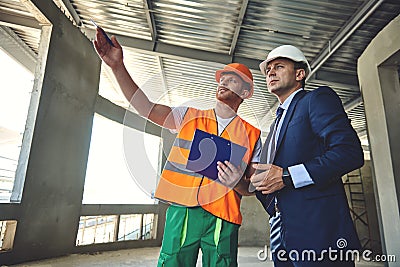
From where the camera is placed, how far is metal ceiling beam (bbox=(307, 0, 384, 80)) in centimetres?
290

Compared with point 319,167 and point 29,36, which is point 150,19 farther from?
point 319,167

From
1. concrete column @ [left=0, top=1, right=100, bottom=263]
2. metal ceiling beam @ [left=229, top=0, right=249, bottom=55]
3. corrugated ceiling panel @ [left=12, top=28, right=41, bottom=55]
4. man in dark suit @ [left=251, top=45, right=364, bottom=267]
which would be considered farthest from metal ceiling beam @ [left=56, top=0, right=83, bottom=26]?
man in dark suit @ [left=251, top=45, right=364, bottom=267]

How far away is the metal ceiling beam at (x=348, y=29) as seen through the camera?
9.51 feet

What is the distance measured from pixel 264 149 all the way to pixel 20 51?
4.61 meters

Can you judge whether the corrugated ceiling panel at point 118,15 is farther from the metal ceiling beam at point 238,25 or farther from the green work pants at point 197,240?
the green work pants at point 197,240

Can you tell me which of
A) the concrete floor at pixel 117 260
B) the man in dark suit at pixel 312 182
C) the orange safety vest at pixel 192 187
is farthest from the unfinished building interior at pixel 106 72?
the man in dark suit at pixel 312 182

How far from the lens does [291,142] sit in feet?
3.27

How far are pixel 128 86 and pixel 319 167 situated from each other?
0.79 metres

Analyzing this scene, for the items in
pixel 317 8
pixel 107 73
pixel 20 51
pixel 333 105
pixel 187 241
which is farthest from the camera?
pixel 107 73

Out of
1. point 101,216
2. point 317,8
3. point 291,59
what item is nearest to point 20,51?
point 101,216

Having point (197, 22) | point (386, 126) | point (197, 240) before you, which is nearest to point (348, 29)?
point (386, 126)

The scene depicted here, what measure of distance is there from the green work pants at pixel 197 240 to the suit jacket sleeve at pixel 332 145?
1.42 ft

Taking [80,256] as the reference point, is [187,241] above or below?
above

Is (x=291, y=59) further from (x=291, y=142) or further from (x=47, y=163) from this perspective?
(x=47, y=163)
